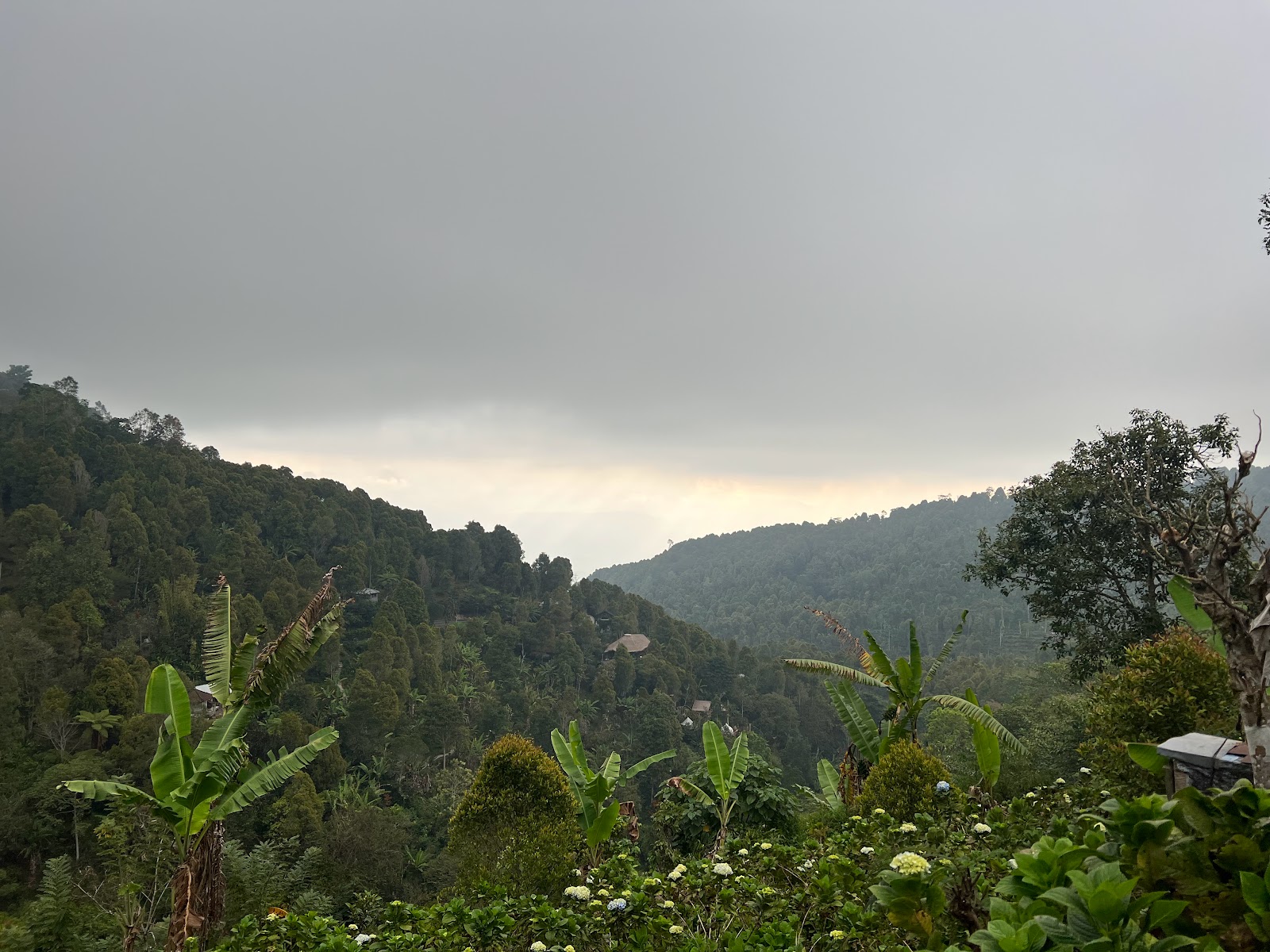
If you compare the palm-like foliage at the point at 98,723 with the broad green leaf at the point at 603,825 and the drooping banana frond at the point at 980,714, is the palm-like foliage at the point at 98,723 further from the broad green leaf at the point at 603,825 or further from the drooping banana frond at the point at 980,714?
the drooping banana frond at the point at 980,714

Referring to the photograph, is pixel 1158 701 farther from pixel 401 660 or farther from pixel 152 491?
pixel 152 491

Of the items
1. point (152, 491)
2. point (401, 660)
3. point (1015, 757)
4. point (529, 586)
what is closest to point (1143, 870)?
point (1015, 757)

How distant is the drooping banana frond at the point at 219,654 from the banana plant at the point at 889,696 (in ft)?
20.5

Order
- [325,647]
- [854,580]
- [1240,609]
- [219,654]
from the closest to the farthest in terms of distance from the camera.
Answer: [1240,609] → [219,654] → [325,647] → [854,580]

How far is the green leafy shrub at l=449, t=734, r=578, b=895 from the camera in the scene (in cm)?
809

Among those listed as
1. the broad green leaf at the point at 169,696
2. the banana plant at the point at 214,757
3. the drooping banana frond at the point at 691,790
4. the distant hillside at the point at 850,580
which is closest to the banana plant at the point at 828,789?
the drooping banana frond at the point at 691,790

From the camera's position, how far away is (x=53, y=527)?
33.7 metres

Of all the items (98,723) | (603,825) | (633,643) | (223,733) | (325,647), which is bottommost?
(633,643)

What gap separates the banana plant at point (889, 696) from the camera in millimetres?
8172

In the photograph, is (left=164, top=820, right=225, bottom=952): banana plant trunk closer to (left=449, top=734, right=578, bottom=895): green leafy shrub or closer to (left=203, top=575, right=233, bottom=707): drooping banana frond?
(left=203, top=575, right=233, bottom=707): drooping banana frond

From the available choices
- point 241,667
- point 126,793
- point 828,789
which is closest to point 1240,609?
point 828,789

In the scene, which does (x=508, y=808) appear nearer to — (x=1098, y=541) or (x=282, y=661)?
(x=282, y=661)

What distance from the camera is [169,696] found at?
19.2 ft

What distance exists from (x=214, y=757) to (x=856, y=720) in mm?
7301
